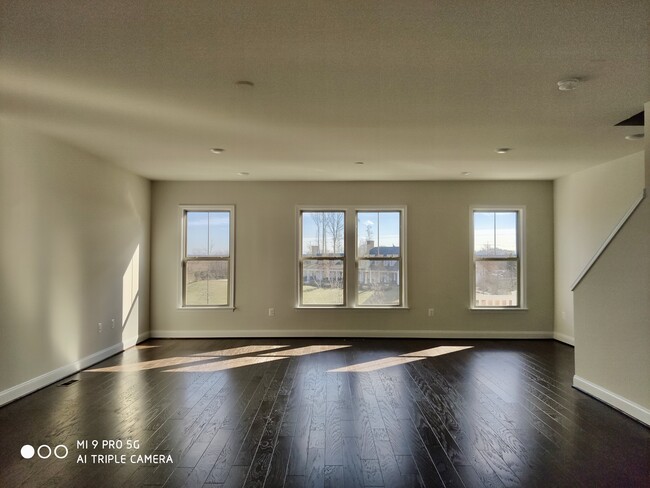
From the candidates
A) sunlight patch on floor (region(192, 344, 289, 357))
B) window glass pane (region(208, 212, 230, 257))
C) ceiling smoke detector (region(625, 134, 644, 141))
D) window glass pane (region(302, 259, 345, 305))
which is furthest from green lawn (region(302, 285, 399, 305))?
ceiling smoke detector (region(625, 134, 644, 141))

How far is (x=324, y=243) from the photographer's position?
688cm

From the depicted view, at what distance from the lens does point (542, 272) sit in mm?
6680

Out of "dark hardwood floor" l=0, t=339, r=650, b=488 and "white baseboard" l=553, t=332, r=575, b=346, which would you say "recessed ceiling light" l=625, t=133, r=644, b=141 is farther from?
"white baseboard" l=553, t=332, r=575, b=346

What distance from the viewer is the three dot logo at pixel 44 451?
2689 mm

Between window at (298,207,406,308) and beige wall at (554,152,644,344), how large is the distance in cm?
241

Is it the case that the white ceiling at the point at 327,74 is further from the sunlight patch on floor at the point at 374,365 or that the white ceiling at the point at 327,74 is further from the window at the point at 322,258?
the sunlight patch on floor at the point at 374,365

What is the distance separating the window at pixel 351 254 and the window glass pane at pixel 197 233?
1560 mm

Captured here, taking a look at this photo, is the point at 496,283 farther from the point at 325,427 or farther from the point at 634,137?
the point at 325,427

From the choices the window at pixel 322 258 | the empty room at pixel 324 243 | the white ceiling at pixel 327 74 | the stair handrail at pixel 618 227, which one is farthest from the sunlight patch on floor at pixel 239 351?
the stair handrail at pixel 618 227

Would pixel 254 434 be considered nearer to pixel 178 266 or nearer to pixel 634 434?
pixel 634 434

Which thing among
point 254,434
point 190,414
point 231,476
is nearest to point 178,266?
point 190,414

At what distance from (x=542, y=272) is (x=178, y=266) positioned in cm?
586

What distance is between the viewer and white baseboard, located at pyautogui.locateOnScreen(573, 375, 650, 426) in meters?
3.23

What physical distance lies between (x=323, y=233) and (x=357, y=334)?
172 centimetres
